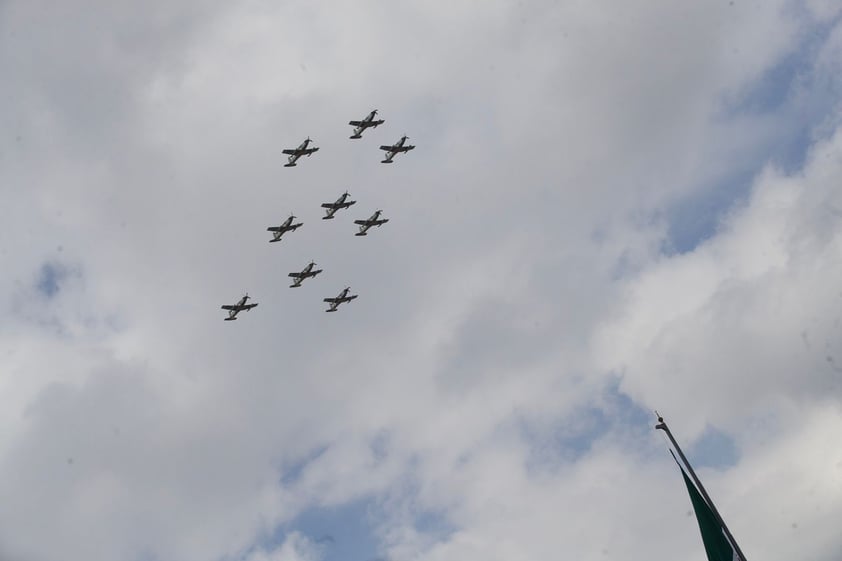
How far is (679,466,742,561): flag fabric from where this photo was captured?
160 feet

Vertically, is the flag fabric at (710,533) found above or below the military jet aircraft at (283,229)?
below

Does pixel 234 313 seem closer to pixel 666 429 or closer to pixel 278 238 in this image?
pixel 278 238

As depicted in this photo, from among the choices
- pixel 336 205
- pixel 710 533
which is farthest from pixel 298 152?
pixel 710 533

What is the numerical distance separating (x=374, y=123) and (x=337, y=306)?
123 feet

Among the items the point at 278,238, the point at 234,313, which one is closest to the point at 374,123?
the point at 278,238

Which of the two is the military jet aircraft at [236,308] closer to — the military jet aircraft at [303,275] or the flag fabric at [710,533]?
the military jet aircraft at [303,275]

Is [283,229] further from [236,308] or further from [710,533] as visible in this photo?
[710,533]

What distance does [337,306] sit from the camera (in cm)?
18275

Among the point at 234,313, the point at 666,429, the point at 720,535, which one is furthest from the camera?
the point at 234,313

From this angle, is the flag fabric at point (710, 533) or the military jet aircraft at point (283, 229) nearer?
the flag fabric at point (710, 533)

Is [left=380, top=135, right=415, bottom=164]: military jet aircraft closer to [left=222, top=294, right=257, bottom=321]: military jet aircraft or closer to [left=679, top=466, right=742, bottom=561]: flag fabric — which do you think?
[left=222, top=294, right=257, bottom=321]: military jet aircraft

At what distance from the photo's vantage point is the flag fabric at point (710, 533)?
1918 inches

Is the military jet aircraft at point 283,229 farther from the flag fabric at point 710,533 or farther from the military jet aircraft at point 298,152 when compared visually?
the flag fabric at point 710,533

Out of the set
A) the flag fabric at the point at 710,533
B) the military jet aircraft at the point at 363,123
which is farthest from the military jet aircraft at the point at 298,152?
the flag fabric at the point at 710,533
